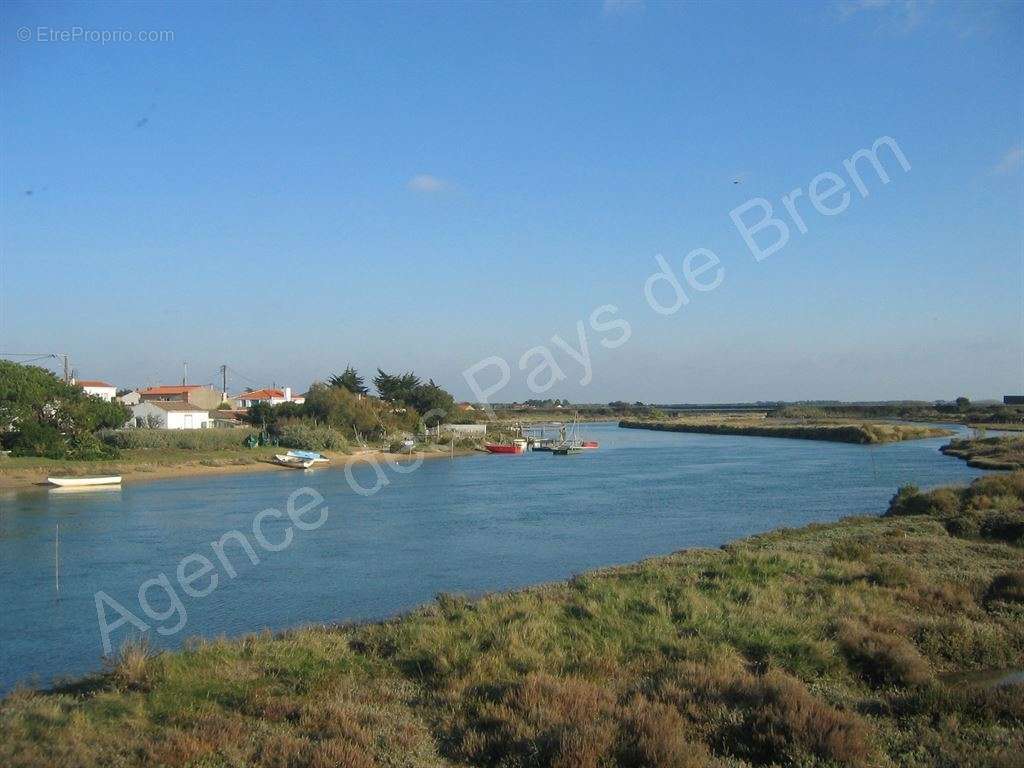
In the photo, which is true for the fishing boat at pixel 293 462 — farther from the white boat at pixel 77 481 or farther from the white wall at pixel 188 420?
the white boat at pixel 77 481

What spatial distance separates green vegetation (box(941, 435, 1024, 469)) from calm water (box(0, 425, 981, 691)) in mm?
1377

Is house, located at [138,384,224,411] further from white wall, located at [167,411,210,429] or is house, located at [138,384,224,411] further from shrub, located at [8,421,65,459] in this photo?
shrub, located at [8,421,65,459]

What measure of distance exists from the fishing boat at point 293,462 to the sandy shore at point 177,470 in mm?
462

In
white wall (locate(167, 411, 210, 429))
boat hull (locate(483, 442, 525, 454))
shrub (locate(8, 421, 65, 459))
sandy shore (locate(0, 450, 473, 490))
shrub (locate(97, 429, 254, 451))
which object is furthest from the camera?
boat hull (locate(483, 442, 525, 454))

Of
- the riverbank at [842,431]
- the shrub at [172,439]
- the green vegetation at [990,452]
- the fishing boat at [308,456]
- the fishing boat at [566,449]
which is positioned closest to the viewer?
the green vegetation at [990,452]

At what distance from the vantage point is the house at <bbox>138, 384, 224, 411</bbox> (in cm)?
8725

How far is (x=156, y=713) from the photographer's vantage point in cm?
775

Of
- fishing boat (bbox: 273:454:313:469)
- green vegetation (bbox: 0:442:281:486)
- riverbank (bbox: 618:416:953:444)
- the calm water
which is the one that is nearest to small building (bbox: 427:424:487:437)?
green vegetation (bbox: 0:442:281:486)

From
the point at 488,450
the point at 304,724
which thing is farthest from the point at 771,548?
the point at 488,450

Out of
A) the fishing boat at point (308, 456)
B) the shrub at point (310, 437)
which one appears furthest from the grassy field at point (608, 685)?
the shrub at point (310, 437)

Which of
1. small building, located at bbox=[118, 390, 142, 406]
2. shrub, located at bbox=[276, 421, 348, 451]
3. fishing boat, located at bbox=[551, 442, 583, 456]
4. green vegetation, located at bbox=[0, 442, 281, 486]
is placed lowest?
fishing boat, located at bbox=[551, 442, 583, 456]

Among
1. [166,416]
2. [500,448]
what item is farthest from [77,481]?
[500,448]

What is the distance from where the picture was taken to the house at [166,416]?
66562 millimetres

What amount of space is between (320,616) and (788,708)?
32.7 ft
